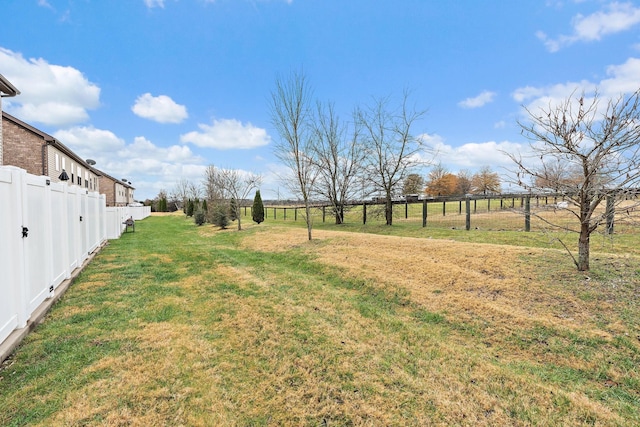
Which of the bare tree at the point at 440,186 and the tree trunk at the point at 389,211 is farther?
the bare tree at the point at 440,186

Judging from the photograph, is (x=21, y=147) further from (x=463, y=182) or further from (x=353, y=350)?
(x=463, y=182)

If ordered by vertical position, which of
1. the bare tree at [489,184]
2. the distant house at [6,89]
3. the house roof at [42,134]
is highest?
the house roof at [42,134]

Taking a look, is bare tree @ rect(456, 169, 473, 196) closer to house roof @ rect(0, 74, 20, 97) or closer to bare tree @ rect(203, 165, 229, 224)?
bare tree @ rect(203, 165, 229, 224)

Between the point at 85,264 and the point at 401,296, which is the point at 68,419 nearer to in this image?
the point at 401,296

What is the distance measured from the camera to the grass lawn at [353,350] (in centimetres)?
227

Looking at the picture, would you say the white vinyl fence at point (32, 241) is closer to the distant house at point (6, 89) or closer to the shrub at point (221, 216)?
the distant house at point (6, 89)

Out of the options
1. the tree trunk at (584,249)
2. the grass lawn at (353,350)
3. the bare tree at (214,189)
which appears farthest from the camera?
the bare tree at (214,189)

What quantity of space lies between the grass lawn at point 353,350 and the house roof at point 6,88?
8203 mm

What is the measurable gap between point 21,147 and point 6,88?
10.5 m

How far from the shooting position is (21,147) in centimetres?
1697

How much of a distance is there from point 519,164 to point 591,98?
1299mm

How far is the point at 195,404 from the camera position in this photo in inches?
91.3

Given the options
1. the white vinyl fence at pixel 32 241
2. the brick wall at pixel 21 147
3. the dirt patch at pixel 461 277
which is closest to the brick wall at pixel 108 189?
the brick wall at pixel 21 147

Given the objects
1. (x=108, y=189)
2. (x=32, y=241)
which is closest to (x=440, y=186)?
(x=32, y=241)
